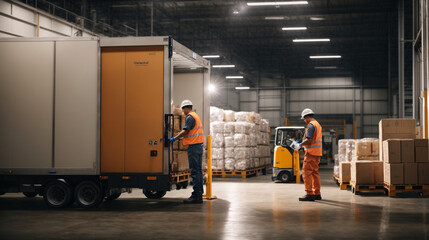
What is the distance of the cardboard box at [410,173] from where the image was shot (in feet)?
35.1

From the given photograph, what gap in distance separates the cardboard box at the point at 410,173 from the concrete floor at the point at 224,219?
48cm

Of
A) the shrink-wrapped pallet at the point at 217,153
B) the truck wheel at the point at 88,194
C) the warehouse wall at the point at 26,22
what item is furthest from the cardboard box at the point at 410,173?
the warehouse wall at the point at 26,22

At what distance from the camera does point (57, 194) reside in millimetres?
8500

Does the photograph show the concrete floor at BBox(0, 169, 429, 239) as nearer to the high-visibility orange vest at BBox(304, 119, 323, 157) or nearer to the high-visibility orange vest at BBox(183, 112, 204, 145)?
the high-visibility orange vest at BBox(304, 119, 323, 157)

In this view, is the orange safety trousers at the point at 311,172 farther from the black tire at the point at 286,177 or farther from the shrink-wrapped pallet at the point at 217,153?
the shrink-wrapped pallet at the point at 217,153

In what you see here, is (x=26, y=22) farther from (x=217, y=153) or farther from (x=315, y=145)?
(x=315, y=145)

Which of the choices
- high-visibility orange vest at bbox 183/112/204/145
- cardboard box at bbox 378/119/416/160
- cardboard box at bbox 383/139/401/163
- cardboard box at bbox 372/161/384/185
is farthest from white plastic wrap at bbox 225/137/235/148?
high-visibility orange vest at bbox 183/112/204/145

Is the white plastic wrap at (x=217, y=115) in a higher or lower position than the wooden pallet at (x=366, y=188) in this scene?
higher

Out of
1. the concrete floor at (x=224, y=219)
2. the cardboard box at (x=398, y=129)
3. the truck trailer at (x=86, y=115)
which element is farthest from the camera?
the cardboard box at (x=398, y=129)

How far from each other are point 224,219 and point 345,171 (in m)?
6.29

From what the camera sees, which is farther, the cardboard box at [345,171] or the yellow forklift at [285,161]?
the yellow forklift at [285,161]

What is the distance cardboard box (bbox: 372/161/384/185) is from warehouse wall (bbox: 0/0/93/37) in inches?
417

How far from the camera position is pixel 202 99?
10.1 meters

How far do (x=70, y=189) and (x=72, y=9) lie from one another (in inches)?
635
